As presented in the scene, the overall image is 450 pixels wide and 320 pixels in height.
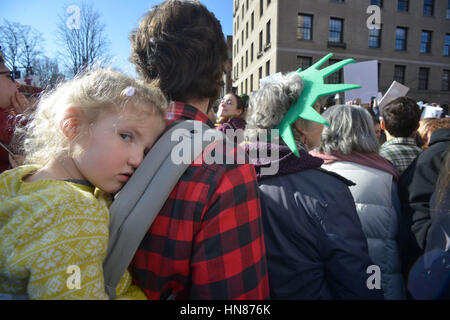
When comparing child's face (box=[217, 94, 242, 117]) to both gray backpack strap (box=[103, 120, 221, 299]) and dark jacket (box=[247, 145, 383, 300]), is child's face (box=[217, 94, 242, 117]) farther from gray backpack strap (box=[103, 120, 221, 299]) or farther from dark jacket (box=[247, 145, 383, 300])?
gray backpack strap (box=[103, 120, 221, 299])

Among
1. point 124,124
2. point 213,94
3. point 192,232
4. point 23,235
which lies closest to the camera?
point 23,235

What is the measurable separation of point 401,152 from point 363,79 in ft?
6.01

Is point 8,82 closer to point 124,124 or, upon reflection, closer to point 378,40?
point 124,124

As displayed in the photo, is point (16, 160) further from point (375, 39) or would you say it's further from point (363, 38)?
point (375, 39)

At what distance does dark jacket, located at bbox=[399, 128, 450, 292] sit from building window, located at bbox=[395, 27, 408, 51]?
23.6m

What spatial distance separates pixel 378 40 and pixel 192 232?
24.4 metres

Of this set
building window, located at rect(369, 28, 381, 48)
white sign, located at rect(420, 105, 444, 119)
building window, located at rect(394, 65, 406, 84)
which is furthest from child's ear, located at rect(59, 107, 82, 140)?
building window, located at rect(394, 65, 406, 84)

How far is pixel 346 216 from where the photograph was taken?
1312 mm

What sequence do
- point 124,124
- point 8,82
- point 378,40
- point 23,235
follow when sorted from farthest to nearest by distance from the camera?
point 378,40 < point 8,82 < point 124,124 < point 23,235

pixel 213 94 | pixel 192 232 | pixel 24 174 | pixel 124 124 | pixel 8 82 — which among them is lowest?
pixel 192 232

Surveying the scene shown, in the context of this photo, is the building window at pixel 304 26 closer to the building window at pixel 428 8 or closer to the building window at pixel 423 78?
the building window at pixel 428 8

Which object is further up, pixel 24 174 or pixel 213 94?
pixel 213 94

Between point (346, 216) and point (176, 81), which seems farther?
point (346, 216)

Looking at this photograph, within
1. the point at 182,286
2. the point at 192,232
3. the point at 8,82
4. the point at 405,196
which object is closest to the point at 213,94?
the point at 192,232
